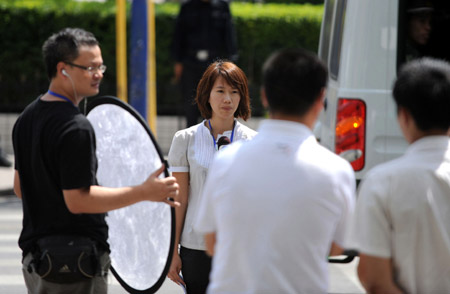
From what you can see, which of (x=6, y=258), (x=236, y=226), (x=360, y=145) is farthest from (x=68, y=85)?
(x=6, y=258)

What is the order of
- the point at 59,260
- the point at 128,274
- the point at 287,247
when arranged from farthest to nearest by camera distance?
the point at 128,274 < the point at 59,260 < the point at 287,247

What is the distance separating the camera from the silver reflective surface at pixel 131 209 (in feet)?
11.0

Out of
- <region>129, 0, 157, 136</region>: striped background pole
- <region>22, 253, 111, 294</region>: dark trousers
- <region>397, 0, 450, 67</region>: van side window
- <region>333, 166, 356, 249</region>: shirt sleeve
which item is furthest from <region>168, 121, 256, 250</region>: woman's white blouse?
<region>129, 0, 157, 136</region>: striped background pole

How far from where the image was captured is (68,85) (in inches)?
124

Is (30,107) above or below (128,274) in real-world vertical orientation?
above

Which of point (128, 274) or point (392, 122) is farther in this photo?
point (392, 122)

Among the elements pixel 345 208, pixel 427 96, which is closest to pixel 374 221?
pixel 345 208

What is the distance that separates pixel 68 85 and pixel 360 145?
2602 millimetres

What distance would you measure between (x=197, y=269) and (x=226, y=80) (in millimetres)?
871

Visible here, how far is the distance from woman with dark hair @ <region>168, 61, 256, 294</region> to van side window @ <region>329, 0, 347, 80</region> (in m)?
1.82

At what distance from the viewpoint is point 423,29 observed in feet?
18.0

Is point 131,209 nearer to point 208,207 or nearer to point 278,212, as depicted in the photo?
point 208,207

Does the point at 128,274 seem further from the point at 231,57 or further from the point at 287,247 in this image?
the point at 231,57

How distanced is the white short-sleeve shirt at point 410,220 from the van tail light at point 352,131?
286 cm
